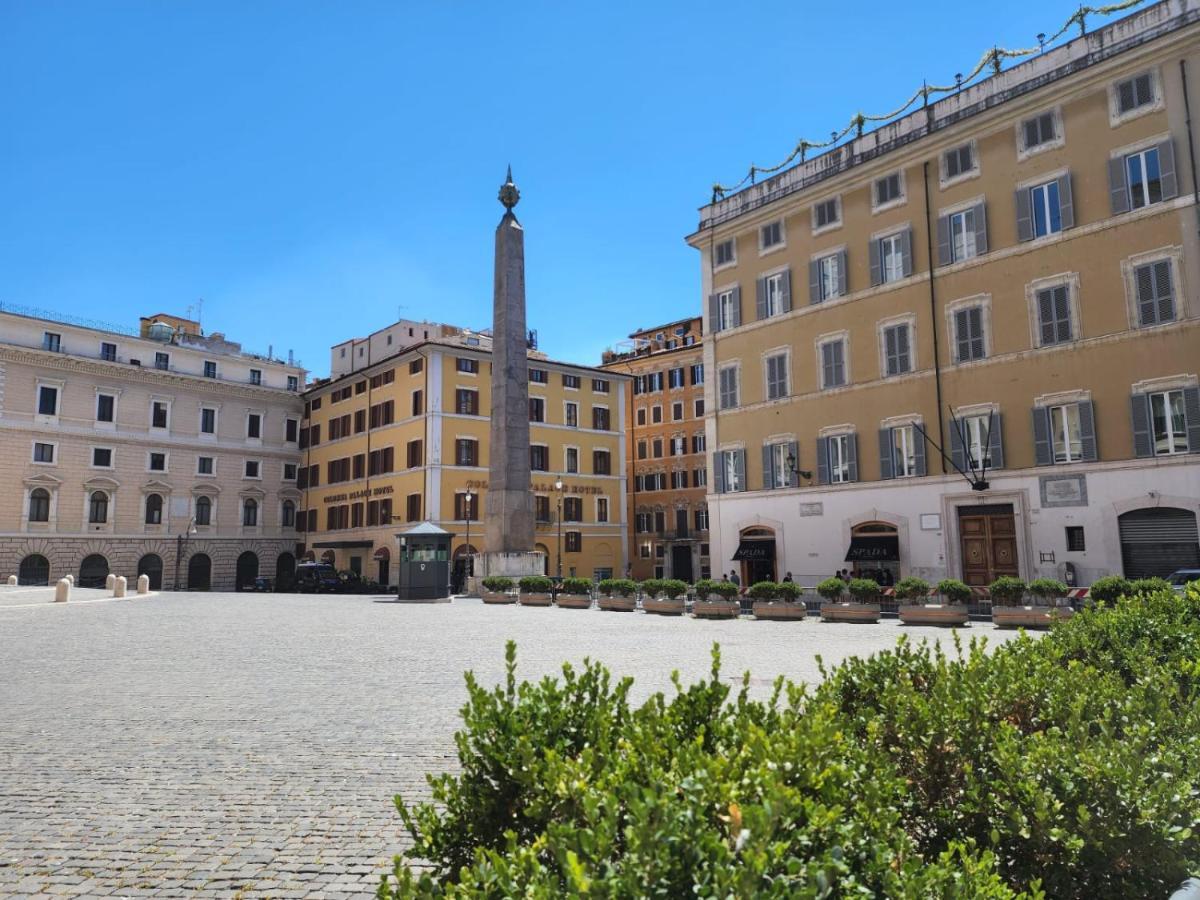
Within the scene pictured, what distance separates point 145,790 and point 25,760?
174 centimetres

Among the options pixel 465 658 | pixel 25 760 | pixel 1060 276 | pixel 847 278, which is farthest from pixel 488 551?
pixel 25 760

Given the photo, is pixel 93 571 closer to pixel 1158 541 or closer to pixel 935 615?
pixel 935 615

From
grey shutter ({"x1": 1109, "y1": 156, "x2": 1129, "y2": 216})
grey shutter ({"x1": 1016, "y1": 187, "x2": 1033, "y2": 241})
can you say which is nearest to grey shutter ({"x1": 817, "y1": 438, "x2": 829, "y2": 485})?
grey shutter ({"x1": 1016, "y1": 187, "x2": 1033, "y2": 241})

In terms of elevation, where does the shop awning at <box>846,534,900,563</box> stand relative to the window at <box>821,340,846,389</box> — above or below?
below

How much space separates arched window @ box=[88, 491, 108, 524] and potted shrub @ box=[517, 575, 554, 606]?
32795 mm

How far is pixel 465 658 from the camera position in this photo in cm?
1338

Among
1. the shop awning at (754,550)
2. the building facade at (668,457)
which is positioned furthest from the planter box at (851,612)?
the building facade at (668,457)

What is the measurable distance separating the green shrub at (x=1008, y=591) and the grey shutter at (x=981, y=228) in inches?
478

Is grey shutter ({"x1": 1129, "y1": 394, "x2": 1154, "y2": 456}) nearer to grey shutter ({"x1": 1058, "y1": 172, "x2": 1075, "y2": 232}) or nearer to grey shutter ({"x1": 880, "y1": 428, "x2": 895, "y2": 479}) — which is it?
grey shutter ({"x1": 1058, "y1": 172, "x2": 1075, "y2": 232})

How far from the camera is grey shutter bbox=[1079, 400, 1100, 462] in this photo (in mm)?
23203

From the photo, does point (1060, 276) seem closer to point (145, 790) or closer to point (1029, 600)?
point (1029, 600)

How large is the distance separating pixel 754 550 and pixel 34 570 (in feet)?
136

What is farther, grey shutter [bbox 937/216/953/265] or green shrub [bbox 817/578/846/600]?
grey shutter [bbox 937/216/953/265]

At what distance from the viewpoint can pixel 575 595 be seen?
29.2 meters
